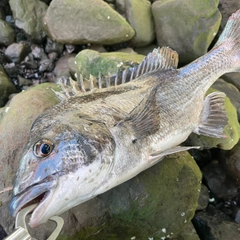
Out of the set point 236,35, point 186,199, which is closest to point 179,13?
point 236,35

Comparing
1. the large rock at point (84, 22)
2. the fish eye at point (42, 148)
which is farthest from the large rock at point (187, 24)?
the fish eye at point (42, 148)

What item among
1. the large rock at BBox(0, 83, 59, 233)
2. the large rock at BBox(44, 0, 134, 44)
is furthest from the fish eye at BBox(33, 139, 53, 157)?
the large rock at BBox(44, 0, 134, 44)

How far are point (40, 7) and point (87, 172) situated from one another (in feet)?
11.4

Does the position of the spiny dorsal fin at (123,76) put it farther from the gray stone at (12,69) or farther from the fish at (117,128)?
the gray stone at (12,69)

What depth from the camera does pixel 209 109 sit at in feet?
11.3

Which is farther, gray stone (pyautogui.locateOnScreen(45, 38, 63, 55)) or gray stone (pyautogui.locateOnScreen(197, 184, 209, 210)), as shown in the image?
gray stone (pyautogui.locateOnScreen(45, 38, 63, 55))

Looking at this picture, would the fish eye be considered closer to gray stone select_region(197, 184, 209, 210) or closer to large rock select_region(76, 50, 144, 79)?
large rock select_region(76, 50, 144, 79)

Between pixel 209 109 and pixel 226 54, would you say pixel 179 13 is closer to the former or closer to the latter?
pixel 226 54

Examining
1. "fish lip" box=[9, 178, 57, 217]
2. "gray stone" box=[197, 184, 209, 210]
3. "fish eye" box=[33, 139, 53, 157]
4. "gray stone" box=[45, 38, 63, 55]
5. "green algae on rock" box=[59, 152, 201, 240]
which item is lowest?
"gray stone" box=[197, 184, 209, 210]

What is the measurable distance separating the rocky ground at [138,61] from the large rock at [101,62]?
12 mm

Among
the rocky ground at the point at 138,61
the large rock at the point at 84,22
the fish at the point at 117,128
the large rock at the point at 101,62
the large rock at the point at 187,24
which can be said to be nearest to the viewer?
the fish at the point at 117,128

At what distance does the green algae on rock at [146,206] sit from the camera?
2770 mm

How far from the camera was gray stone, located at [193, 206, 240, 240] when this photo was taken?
3705 mm

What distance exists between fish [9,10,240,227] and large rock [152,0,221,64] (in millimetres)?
853
